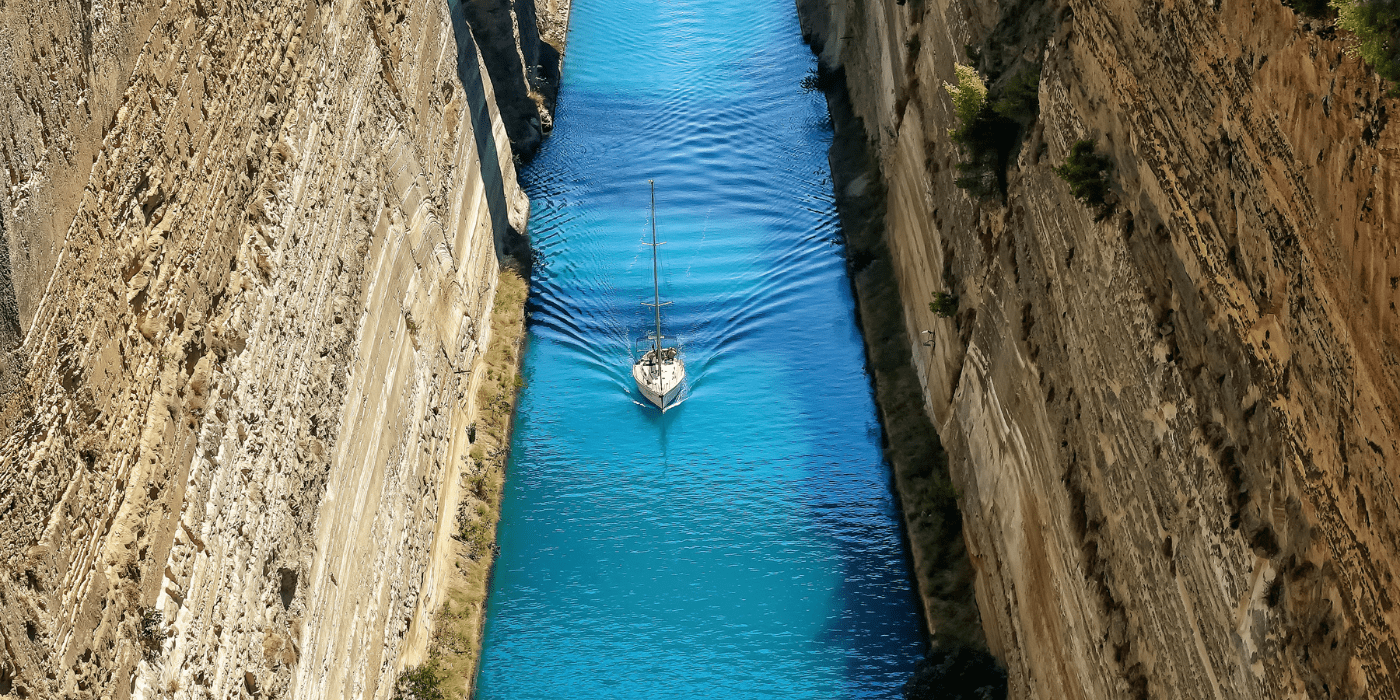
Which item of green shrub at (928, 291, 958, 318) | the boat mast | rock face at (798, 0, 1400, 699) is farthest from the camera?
the boat mast

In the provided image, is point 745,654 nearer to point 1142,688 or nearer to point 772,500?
point 772,500

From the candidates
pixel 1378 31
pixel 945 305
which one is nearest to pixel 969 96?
pixel 945 305

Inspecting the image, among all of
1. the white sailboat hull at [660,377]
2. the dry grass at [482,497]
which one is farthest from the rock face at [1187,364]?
the dry grass at [482,497]

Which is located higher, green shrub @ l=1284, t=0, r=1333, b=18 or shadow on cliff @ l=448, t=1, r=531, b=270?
green shrub @ l=1284, t=0, r=1333, b=18

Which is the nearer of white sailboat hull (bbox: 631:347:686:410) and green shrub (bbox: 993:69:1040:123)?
green shrub (bbox: 993:69:1040:123)

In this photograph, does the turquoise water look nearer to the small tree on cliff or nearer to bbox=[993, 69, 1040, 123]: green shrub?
the small tree on cliff

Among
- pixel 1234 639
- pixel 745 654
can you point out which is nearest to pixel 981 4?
pixel 745 654

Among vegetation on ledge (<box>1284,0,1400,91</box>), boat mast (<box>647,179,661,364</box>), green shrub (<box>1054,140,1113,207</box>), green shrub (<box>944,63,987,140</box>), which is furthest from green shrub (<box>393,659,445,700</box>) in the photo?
vegetation on ledge (<box>1284,0,1400,91</box>)

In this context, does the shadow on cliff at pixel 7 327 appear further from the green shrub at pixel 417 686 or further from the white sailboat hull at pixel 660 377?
the white sailboat hull at pixel 660 377
